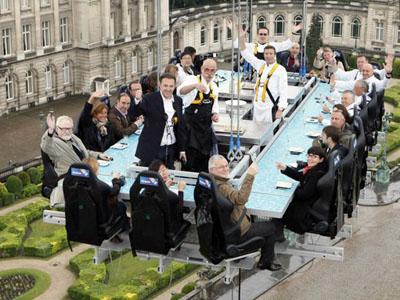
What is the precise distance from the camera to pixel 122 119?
2645 cm

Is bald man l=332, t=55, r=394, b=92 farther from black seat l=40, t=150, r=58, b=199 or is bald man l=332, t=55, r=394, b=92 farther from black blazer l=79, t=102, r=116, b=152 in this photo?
black seat l=40, t=150, r=58, b=199

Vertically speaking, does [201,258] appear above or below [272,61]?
below

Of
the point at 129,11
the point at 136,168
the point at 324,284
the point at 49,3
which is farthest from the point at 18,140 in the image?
the point at 136,168

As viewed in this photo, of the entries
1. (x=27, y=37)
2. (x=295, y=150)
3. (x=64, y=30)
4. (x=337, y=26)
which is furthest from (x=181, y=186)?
(x=337, y=26)

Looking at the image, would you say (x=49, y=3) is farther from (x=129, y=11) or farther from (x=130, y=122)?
(x=130, y=122)

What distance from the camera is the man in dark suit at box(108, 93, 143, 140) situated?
26.1 meters

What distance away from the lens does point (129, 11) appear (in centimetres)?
8638

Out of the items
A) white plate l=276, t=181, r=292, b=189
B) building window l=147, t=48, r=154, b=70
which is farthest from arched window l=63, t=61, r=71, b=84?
white plate l=276, t=181, r=292, b=189

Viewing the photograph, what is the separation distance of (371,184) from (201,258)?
34.5 metres

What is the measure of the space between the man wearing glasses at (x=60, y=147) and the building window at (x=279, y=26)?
87.3 m

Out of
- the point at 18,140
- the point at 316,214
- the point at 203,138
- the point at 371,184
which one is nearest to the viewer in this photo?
the point at 316,214

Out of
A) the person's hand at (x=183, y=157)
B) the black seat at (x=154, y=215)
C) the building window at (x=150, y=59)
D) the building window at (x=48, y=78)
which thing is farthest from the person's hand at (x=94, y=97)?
the building window at (x=150, y=59)

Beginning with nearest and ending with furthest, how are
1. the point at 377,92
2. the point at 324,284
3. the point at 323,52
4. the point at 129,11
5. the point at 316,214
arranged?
the point at 316,214 < the point at 377,92 < the point at 323,52 < the point at 324,284 < the point at 129,11

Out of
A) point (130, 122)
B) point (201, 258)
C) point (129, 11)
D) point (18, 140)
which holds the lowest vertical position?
point (18, 140)
